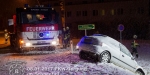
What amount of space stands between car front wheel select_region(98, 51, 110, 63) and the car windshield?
18.1 feet

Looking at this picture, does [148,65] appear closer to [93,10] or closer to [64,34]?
[64,34]

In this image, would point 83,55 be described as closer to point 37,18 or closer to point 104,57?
point 104,57

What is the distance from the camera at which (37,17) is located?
16.0 m

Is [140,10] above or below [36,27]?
above

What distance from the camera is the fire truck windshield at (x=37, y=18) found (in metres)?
15.7

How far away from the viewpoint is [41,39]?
53.3 ft

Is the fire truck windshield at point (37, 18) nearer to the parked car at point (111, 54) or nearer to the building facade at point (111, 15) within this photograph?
the parked car at point (111, 54)

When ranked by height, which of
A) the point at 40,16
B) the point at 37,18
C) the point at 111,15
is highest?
the point at 111,15

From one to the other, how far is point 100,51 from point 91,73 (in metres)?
1.97

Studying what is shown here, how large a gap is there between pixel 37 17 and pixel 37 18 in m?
0.06

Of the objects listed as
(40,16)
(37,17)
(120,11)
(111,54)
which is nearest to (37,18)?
(37,17)

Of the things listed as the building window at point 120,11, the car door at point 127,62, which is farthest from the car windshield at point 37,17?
the building window at point 120,11

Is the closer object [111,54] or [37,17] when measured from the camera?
[111,54]

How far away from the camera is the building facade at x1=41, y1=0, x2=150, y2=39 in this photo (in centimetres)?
3316
